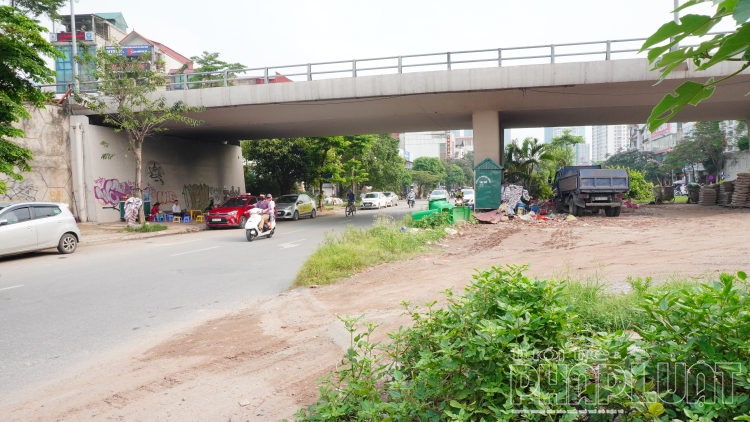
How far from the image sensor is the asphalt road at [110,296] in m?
5.29

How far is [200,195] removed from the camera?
30.7 m

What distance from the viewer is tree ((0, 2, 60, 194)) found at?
40.1 feet

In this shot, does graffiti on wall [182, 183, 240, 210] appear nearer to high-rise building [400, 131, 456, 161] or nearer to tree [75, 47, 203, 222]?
tree [75, 47, 203, 222]

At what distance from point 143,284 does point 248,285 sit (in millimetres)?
2015

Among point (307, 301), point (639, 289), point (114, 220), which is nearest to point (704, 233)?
point (639, 289)

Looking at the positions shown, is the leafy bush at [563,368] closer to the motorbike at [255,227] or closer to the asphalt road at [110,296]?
the asphalt road at [110,296]

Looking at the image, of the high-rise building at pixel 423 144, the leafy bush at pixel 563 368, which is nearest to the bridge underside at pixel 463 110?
the leafy bush at pixel 563 368

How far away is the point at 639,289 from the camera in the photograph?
16.1ft

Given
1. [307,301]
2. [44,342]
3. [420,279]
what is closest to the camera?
[44,342]

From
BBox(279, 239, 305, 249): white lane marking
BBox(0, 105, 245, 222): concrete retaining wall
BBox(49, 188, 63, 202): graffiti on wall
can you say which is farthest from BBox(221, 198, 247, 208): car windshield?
BBox(279, 239, 305, 249): white lane marking

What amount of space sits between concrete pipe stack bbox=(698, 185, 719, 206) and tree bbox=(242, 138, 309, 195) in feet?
84.1

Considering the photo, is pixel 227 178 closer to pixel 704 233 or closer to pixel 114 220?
pixel 114 220

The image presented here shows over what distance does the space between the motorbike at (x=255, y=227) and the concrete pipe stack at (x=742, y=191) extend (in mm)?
21732

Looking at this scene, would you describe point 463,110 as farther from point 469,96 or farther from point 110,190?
point 110,190
